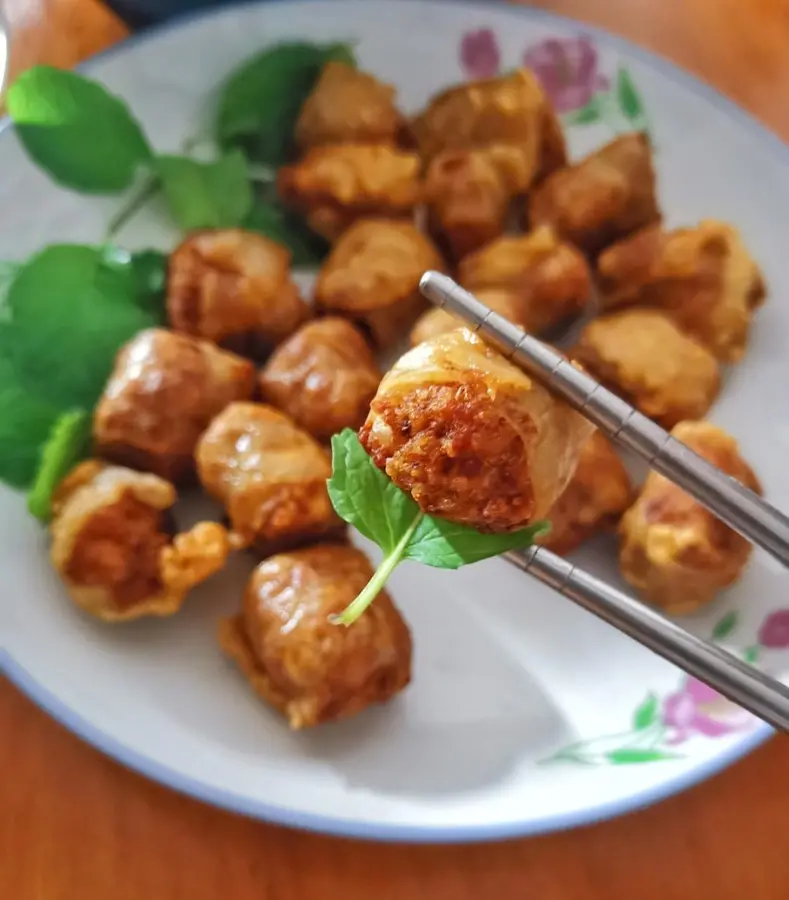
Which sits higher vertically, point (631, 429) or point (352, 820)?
point (631, 429)

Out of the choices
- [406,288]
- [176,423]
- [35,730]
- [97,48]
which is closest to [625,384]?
[406,288]

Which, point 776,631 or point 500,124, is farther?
point 500,124

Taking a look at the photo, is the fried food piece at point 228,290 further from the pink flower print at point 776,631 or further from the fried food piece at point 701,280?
the pink flower print at point 776,631

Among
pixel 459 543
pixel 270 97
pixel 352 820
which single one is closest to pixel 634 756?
Result: pixel 352 820

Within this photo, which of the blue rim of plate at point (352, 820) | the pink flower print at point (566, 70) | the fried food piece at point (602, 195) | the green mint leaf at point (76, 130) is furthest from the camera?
the pink flower print at point (566, 70)

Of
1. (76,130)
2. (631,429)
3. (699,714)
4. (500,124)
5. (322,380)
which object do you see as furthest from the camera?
(500,124)

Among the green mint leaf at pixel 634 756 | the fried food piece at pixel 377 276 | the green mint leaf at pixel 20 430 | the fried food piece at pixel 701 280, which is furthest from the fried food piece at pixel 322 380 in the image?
the green mint leaf at pixel 634 756

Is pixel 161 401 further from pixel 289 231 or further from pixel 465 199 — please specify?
pixel 465 199
